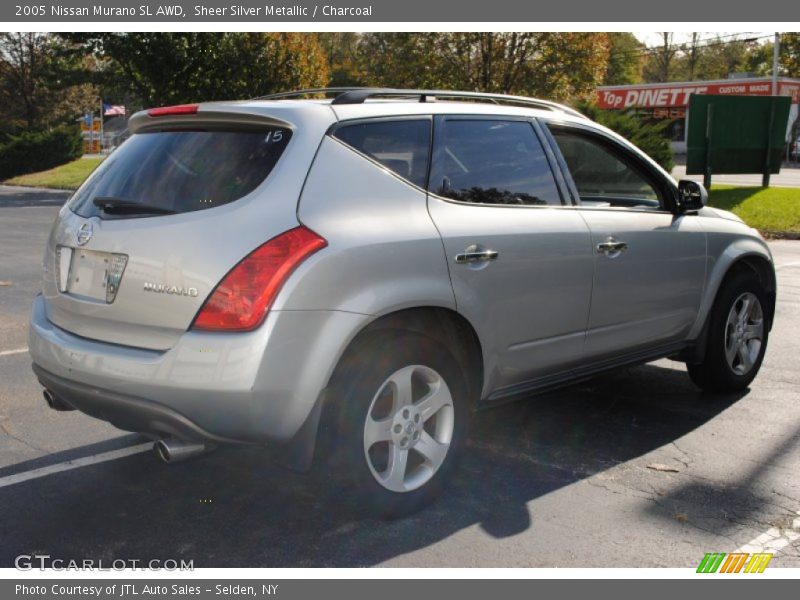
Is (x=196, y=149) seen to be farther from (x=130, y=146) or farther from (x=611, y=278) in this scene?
(x=611, y=278)

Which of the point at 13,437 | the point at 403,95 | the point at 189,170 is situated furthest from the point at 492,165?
the point at 13,437

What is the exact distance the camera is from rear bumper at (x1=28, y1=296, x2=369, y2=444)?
11.1 ft

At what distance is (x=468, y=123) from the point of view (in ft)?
14.4

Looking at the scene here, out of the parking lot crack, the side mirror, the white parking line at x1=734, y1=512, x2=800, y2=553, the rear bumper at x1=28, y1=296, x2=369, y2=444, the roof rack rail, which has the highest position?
the roof rack rail

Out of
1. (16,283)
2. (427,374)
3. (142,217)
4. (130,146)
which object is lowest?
(16,283)

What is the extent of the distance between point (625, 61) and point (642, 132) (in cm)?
5371

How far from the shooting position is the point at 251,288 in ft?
11.2

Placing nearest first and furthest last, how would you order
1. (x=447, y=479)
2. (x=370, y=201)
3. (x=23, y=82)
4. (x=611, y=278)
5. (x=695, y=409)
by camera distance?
(x=370, y=201) < (x=447, y=479) < (x=611, y=278) < (x=695, y=409) < (x=23, y=82)

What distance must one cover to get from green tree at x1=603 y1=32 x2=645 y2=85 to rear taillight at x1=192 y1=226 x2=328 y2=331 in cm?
7091

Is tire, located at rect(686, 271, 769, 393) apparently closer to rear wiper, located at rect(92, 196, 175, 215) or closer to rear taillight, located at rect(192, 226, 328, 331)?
rear taillight, located at rect(192, 226, 328, 331)

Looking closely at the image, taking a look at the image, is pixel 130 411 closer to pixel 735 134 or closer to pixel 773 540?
pixel 773 540

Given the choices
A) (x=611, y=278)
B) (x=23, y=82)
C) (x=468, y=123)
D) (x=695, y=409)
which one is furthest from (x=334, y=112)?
(x=23, y=82)

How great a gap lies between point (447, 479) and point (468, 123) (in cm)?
168

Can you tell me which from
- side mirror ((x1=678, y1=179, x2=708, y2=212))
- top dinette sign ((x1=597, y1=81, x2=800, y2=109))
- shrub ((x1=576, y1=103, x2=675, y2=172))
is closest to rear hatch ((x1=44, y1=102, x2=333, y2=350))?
side mirror ((x1=678, y1=179, x2=708, y2=212))
